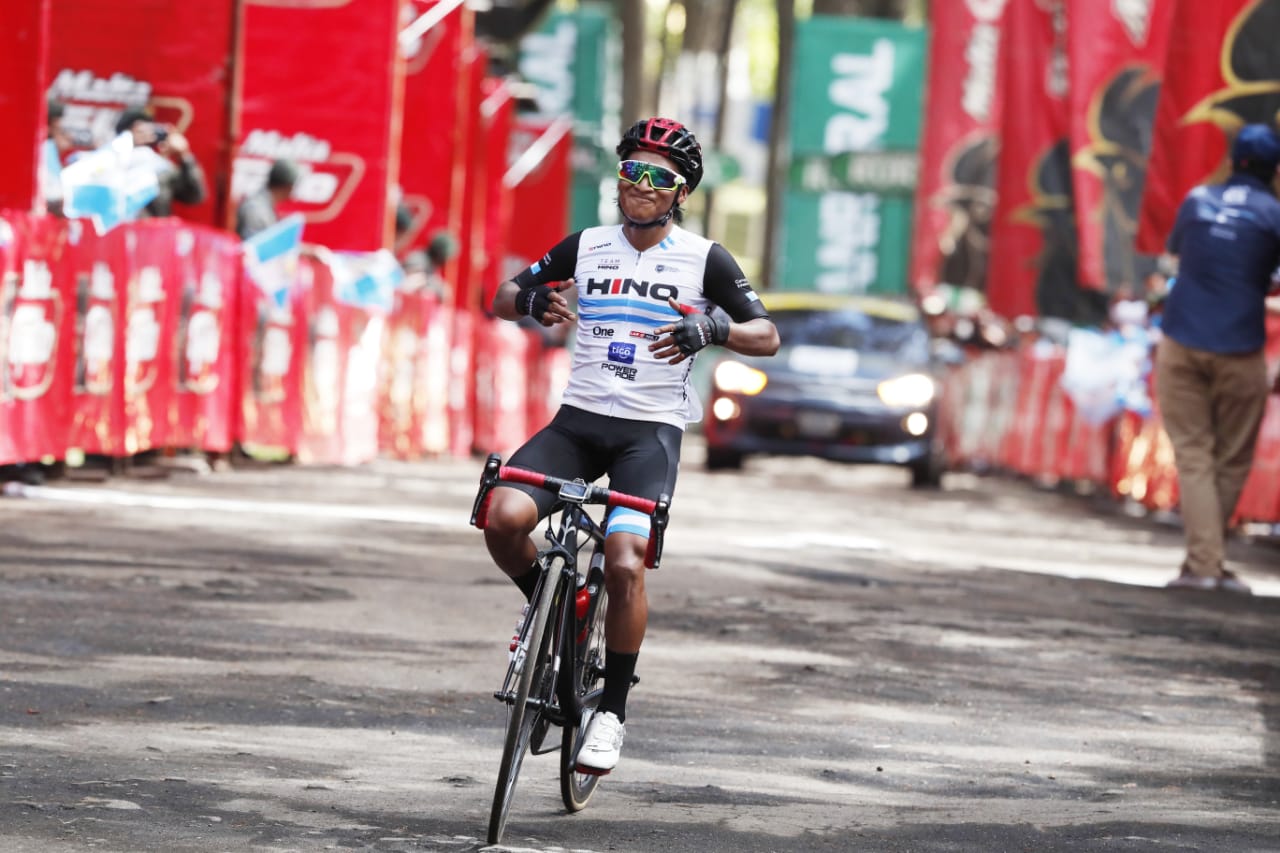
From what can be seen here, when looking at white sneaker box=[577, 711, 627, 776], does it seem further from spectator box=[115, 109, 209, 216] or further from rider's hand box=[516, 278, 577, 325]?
spectator box=[115, 109, 209, 216]

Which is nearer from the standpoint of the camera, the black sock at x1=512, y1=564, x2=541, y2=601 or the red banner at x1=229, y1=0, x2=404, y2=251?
the black sock at x1=512, y1=564, x2=541, y2=601

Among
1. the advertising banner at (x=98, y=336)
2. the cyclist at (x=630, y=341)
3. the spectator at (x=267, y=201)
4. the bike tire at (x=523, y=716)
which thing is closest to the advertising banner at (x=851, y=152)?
the spectator at (x=267, y=201)

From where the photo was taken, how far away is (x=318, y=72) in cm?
2038

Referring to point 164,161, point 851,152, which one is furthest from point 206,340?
point 851,152

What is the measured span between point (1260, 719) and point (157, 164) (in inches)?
370

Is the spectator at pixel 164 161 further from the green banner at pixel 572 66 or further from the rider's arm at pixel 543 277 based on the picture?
the green banner at pixel 572 66

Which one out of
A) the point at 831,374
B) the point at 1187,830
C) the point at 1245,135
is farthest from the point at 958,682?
the point at 831,374

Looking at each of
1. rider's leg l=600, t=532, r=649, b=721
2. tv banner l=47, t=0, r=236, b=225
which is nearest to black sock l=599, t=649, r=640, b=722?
rider's leg l=600, t=532, r=649, b=721

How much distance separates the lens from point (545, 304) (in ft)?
22.6

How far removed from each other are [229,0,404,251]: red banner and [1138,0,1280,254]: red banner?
635 centimetres

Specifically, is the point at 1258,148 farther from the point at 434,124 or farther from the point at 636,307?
the point at 434,124

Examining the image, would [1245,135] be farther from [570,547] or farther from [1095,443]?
[1095,443]

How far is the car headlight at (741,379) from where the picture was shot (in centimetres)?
2381

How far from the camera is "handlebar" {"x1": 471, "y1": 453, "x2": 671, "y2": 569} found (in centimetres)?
633
